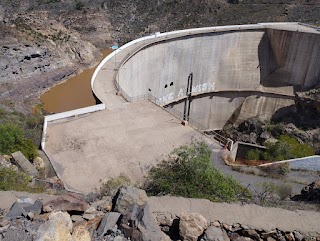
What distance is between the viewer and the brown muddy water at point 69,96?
1011 inches

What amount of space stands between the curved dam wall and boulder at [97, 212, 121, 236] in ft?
68.1

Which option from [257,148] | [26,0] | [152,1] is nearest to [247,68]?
[257,148]

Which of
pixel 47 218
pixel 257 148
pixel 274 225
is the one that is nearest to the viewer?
pixel 47 218

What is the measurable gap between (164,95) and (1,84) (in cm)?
1189

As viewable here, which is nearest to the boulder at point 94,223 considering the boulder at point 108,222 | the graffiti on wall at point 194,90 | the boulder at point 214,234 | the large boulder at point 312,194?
the boulder at point 108,222

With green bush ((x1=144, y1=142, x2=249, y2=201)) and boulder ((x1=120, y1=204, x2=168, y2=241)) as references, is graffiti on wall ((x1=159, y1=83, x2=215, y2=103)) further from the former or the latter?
boulder ((x1=120, y1=204, x2=168, y2=241))

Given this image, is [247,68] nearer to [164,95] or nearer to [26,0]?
[164,95]

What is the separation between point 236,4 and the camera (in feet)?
151

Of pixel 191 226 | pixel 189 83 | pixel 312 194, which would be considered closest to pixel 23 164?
pixel 191 226

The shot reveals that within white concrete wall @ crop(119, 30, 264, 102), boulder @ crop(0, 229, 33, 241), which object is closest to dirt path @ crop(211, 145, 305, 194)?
boulder @ crop(0, 229, 33, 241)

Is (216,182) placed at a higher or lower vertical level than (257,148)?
higher

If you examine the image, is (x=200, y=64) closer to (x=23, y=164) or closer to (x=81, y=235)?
(x=23, y=164)

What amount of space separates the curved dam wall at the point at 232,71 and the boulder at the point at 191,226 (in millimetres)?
20765

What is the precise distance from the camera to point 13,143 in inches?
508
